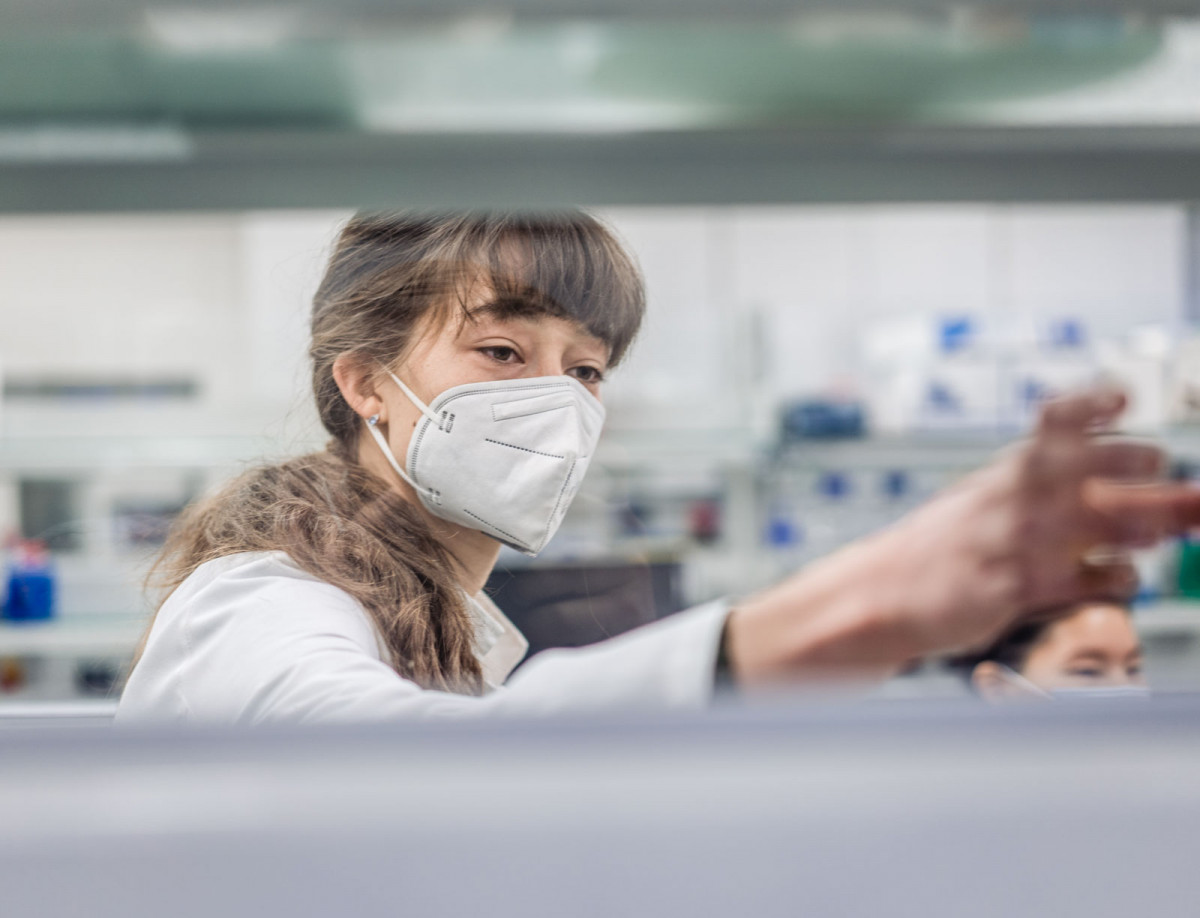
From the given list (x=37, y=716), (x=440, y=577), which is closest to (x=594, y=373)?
(x=440, y=577)

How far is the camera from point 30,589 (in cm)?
283

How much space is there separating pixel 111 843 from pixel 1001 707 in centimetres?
59

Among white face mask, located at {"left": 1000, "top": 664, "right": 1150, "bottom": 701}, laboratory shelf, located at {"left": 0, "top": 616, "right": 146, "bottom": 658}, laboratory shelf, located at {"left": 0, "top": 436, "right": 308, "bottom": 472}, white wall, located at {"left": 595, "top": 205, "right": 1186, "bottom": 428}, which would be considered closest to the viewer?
white face mask, located at {"left": 1000, "top": 664, "right": 1150, "bottom": 701}

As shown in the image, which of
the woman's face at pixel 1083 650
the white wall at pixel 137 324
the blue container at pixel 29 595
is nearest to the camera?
the woman's face at pixel 1083 650

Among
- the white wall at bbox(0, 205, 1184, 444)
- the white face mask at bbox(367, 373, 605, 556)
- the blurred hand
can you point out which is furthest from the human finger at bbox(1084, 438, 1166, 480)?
the white wall at bbox(0, 205, 1184, 444)

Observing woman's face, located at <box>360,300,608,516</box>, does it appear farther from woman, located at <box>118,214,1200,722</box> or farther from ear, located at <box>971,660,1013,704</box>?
ear, located at <box>971,660,1013,704</box>

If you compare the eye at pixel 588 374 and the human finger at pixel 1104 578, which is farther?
the eye at pixel 588 374

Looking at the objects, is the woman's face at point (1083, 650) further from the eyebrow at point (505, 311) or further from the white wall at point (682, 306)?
the white wall at point (682, 306)

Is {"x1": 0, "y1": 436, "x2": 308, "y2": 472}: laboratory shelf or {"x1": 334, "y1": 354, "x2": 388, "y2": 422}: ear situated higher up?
{"x1": 334, "y1": 354, "x2": 388, "y2": 422}: ear

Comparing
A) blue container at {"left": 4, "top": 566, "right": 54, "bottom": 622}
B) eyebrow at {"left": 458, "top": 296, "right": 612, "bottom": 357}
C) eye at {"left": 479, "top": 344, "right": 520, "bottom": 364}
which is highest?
eyebrow at {"left": 458, "top": 296, "right": 612, "bottom": 357}

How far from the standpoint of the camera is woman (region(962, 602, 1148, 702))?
0.74 metres

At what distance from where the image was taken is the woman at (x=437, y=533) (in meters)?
0.62

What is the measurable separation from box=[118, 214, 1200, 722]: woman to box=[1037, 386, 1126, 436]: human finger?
9cm

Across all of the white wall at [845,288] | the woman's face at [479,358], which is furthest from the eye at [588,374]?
the white wall at [845,288]
